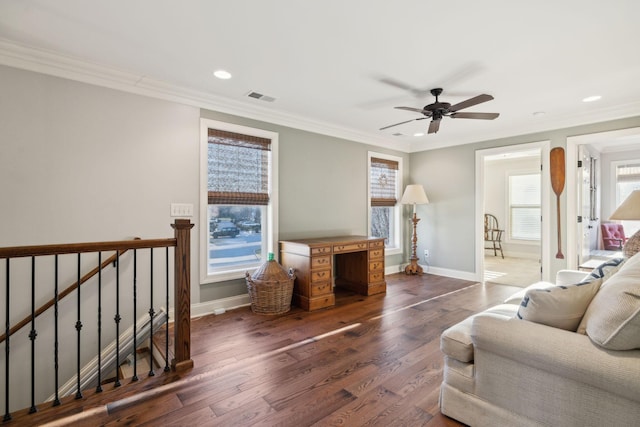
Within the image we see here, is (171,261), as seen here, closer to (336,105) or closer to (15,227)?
(15,227)

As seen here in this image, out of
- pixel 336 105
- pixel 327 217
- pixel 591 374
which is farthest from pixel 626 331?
pixel 327 217

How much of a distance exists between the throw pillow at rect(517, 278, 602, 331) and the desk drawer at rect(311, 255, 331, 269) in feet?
7.64

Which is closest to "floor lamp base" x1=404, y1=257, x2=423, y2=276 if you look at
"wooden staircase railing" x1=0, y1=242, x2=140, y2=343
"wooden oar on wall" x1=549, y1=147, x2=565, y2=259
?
"wooden oar on wall" x1=549, y1=147, x2=565, y2=259

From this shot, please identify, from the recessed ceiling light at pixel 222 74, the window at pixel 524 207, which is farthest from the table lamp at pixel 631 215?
the window at pixel 524 207

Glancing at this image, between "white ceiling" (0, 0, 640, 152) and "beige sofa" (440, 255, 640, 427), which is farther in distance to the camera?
"white ceiling" (0, 0, 640, 152)

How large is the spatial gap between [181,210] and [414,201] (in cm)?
371

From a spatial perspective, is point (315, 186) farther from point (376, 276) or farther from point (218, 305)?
point (218, 305)

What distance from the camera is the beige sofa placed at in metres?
1.26

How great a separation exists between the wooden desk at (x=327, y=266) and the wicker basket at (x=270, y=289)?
0.21 metres

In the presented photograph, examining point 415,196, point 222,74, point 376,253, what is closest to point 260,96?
point 222,74

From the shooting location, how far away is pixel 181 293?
223cm

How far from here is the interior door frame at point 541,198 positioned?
438cm

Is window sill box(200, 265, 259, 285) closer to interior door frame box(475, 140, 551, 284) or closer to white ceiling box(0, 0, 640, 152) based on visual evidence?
white ceiling box(0, 0, 640, 152)

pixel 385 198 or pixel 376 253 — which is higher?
pixel 385 198
